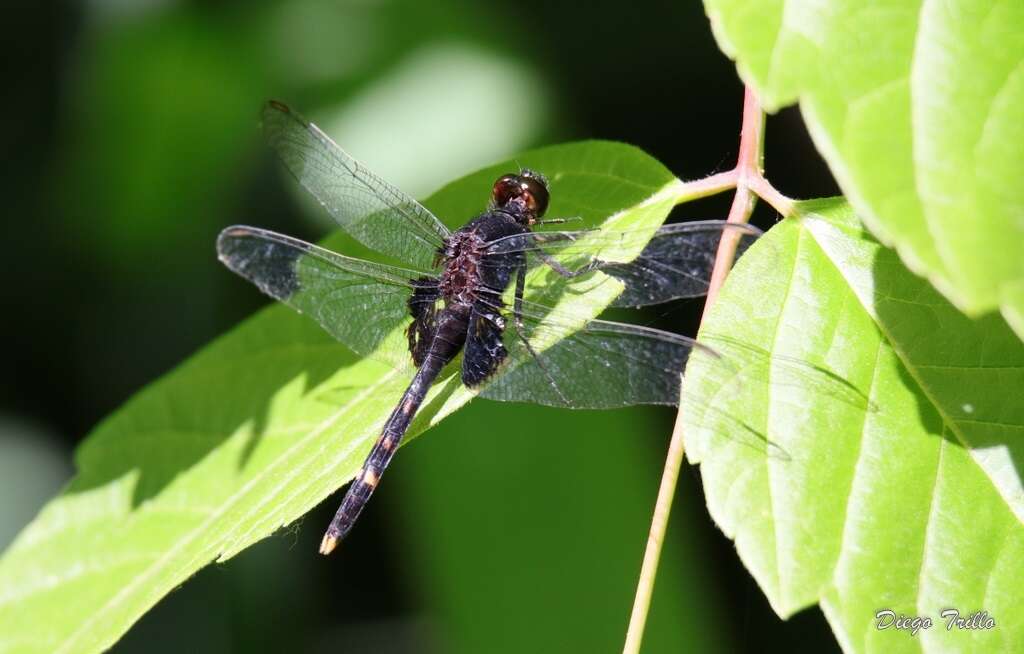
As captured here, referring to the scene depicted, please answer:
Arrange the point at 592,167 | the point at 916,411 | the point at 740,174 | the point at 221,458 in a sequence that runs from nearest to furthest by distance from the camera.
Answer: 1. the point at 916,411
2. the point at 740,174
3. the point at 592,167
4. the point at 221,458

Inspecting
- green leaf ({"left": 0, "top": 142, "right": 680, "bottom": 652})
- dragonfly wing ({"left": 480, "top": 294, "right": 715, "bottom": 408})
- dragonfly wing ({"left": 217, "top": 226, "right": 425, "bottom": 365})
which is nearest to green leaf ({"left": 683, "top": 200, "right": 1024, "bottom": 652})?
dragonfly wing ({"left": 480, "top": 294, "right": 715, "bottom": 408})

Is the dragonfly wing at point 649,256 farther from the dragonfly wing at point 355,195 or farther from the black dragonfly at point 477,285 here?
the dragonfly wing at point 355,195

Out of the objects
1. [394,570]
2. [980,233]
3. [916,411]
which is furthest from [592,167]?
[394,570]

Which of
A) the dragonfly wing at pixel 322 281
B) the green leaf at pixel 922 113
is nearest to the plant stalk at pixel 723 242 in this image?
the green leaf at pixel 922 113

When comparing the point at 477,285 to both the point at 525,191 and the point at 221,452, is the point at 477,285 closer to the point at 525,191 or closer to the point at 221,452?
the point at 525,191

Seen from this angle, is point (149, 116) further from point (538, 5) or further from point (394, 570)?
point (394, 570)

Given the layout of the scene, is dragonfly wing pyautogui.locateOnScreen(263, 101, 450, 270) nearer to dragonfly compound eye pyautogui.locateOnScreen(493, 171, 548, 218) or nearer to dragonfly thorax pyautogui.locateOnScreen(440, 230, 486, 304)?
dragonfly thorax pyautogui.locateOnScreen(440, 230, 486, 304)
